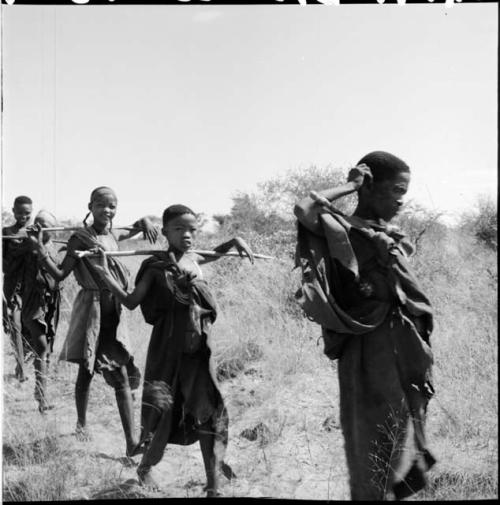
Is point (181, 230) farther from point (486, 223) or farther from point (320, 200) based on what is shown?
point (486, 223)

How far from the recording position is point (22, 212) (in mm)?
6535

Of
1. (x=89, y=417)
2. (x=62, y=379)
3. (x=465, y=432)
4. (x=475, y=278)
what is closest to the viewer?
(x=465, y=432)

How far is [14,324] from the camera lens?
22.7 feet

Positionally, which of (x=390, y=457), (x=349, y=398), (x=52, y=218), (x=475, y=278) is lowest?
(x=390, y=457)

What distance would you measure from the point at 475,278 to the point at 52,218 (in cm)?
405

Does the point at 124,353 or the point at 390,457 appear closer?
the point at 390,457

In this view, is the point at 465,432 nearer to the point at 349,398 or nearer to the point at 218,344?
the point at 349,398

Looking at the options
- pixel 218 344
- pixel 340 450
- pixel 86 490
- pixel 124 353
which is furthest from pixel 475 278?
pixel 86 490

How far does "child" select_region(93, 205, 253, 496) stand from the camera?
4473mm

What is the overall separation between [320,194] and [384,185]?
0.34m

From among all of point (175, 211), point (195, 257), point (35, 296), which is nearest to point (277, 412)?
point (195, 257)

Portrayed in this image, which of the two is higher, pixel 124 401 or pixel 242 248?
pixel 242 248

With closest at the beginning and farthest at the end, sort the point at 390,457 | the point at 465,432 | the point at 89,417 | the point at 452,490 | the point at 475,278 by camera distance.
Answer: the point at 390,457 < the point at 452,490 < the point at 465,432 < the point at 89,417 < the point at 475,278

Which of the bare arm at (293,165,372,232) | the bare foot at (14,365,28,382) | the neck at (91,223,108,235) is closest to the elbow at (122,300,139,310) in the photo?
the neck at (91,223,108,235)
